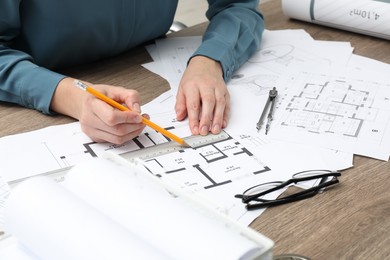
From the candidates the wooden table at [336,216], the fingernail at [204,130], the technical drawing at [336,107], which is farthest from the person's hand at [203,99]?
the wooden table at [336,216]

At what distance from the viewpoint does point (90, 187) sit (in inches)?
24.3

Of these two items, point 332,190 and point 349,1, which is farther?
point 349,1

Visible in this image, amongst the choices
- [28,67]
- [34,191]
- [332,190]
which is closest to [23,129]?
[28,67]

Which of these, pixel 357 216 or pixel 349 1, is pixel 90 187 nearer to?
pixel 357 216

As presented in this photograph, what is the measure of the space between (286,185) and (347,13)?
0.67 meters

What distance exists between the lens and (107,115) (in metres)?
0.90

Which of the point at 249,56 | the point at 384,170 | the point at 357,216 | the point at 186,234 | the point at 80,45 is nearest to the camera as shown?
the point at 186,234

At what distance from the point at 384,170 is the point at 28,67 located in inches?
24.6

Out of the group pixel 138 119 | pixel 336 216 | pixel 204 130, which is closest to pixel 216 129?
pixel 204 130

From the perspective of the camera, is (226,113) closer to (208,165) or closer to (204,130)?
(204,130)

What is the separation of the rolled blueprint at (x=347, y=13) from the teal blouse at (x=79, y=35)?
13 cm

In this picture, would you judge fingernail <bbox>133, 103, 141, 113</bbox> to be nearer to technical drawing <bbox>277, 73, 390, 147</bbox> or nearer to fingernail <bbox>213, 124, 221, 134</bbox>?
fingernail <bbox>213, 124, 221, 134</bbox>

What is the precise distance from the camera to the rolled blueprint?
131 cm

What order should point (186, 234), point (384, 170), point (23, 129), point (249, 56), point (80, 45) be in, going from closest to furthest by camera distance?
point (186, 234)
point (384, 170)
point (23, 129)
point (80, 45)
point (249, 56)
